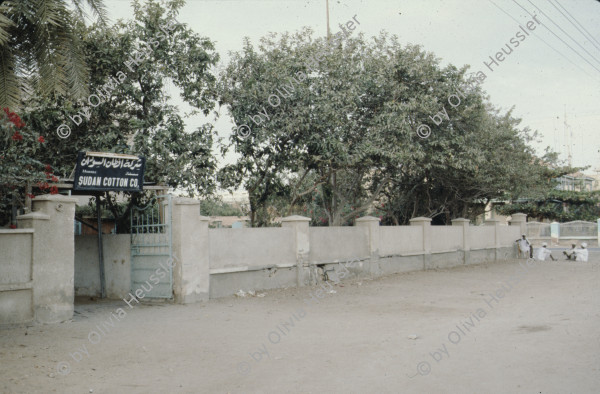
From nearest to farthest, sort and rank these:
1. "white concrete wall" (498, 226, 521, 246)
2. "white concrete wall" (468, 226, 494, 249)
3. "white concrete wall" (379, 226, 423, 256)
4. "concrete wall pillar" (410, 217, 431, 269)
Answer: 1. "white concrete wall" (379, 226, 423, 256)
2. "concrete wall pillar" (410, 217, 431, 269)
3. "white concrete wall" (468, 226, 494, 249)
4. "white concrete wall" (498, 226, 521, 246)

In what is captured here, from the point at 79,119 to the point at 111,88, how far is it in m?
1.08

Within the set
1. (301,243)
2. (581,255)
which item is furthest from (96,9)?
(581,255)

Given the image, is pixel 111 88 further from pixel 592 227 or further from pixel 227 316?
pixel 592 227

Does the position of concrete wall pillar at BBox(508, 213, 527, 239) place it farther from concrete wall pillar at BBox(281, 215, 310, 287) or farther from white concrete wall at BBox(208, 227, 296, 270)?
white concrete wall at BBox(208, 227, 296, 270)

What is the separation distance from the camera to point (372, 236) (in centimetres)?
1670

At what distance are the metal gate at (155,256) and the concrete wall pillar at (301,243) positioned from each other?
349 centimetres

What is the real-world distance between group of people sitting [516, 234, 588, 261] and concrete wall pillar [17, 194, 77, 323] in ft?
67.3

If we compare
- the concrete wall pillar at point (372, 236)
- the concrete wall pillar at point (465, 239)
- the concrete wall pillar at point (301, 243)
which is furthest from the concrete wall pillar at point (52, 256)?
the concrete wall pillar at point (465, 239)

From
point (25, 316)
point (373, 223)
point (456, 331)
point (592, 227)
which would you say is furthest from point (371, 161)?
point (592, 227)

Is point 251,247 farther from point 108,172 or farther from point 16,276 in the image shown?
point 16,276

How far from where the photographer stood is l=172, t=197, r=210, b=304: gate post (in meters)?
11.2

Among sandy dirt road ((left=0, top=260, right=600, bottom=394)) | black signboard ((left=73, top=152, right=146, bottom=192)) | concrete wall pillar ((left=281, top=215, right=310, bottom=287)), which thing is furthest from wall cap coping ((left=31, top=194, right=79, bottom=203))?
concrete wall pillar ((left=281, top=215, right=310, bottom=287))

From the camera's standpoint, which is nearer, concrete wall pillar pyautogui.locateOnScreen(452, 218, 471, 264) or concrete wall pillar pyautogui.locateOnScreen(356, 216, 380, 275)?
concrete wall pillar pyautogui.locateOnScreen(356, 216, 380, 275)

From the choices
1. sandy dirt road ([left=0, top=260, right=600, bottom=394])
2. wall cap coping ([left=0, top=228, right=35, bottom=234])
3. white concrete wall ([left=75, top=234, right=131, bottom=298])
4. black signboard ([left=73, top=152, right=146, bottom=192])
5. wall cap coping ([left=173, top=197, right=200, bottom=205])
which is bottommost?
sandy dirt road ([left=0, top=260, right=600, bottom=394])
